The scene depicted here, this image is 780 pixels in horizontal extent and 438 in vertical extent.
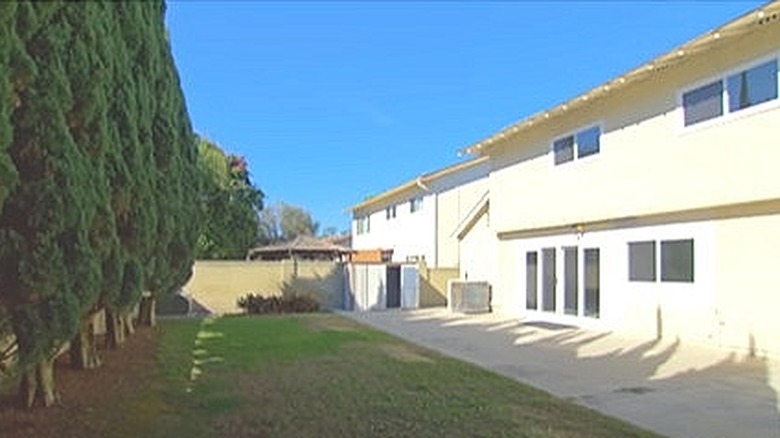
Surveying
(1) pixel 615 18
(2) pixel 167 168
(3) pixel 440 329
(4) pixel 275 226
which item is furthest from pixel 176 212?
(4) pixel 275 226

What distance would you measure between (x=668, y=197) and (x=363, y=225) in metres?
34.2

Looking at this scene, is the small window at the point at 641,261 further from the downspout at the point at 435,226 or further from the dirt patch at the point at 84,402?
the downspout at the point at 435,226

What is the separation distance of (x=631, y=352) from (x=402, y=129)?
27.3 meters

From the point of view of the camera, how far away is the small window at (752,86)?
43.3 ft

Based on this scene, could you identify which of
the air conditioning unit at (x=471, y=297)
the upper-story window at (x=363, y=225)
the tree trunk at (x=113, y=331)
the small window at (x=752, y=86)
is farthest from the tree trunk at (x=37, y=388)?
the upper-story window at (x=363, y=225)

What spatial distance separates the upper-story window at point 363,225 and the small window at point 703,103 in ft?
109

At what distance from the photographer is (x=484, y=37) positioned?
89.0 ft

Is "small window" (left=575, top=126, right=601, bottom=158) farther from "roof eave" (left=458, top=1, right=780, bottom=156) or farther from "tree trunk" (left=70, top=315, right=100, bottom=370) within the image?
"tree trunk" (left=70, top=315, right=100, bottom=370)

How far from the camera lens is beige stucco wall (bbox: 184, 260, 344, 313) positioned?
96.8 feet

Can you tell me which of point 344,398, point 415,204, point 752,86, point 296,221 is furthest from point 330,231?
point 344,398

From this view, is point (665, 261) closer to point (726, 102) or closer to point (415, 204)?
point (726, 102)

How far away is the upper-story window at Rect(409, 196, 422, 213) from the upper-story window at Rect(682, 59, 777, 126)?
76.1 ft

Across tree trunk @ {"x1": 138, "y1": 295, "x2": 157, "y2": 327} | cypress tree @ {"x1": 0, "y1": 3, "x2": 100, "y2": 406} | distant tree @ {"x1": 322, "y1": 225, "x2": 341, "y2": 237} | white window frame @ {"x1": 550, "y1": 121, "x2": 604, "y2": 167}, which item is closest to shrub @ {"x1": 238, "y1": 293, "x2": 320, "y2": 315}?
tree trunk @ {"x1": 138, "y1": 295, "x2": 157, "y2": 327}

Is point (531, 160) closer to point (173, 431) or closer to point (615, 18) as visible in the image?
point (615, 18)
